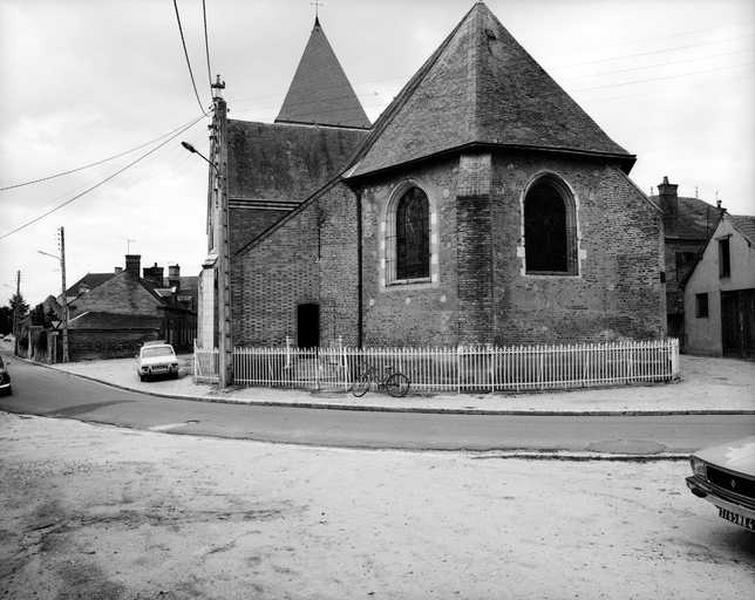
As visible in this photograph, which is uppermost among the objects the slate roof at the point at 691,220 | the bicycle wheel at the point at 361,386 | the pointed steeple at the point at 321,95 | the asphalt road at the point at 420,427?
the pointed steeple at the point at 321,95

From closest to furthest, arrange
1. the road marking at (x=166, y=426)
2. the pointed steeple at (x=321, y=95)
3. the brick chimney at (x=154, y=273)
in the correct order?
the road marking at (x=166, y=426) < the pointed steeple at (x=321, y=95) < the brick chimney at (x=154, y=273)

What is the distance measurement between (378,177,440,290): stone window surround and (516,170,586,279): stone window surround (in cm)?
244

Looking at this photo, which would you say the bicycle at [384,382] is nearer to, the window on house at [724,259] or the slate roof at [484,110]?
the slate roof at [484,110]

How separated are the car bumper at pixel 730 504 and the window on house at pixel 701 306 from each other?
2579 cm

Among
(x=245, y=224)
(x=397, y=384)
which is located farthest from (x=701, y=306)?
(x=245, y=224)

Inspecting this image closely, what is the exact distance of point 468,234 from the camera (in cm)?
1642

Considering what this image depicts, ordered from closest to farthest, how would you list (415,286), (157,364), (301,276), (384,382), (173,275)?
(384,382) → (415,286) → (301,276) → (157,364) → (173,275)

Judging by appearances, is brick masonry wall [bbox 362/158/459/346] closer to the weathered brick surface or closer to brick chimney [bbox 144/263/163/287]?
the weathered brick surface

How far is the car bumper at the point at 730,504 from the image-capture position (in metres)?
4.71

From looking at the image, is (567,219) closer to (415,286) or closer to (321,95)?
(415,286)

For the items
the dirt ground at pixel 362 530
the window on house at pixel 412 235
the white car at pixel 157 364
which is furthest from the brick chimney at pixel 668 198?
the dirt ground at pixel 362 530

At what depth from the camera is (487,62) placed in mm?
18641

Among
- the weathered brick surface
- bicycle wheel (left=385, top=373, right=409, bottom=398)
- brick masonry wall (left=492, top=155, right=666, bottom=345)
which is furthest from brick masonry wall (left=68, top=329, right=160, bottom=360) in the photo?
brick masonry wall (left=492, top=155, right=666, bottom=345)

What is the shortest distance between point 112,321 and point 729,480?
136 feet
